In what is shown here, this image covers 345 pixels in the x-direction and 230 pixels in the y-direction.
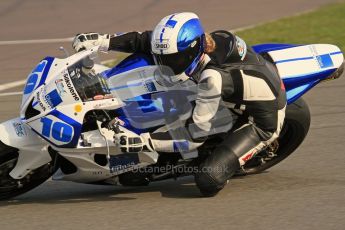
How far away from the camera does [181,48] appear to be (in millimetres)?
5457

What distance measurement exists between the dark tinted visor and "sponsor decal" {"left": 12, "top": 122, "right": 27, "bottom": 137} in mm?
1054

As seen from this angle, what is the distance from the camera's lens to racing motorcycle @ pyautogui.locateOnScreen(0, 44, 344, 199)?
18.0ft

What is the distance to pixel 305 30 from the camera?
13047 millimetres

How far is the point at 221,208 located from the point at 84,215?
0.92 m

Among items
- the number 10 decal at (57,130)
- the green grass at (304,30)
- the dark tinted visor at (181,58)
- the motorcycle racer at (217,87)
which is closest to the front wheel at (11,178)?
the number 10 decal at (57,130)

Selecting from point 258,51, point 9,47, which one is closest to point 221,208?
point 258,51

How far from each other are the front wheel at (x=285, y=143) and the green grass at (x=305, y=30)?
541cm

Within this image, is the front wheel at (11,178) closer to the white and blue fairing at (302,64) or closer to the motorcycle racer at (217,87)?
the motorcycle racer at (217,87)

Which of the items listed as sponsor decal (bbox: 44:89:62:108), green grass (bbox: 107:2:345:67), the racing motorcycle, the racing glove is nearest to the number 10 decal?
the racing motorcycle

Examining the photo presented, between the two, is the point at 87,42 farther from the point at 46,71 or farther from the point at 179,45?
the point at 179,45

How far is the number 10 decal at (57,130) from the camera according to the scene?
5.43m

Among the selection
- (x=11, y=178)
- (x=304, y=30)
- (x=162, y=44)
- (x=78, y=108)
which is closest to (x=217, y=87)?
(x=162, y=44)

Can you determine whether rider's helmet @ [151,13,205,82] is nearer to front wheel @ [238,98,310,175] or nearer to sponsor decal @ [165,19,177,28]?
sponsor decal @ [165,19,177,28]

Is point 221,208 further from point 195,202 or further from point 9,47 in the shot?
point 9,47
